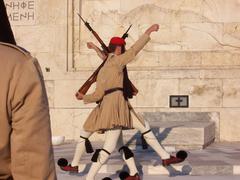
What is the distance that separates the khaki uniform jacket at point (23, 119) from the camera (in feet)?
3.82

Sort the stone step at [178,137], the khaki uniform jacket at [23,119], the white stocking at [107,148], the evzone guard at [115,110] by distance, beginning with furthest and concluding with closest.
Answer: the stone step at [178,137], the evzone guard at [115,110], the white stocking at [107,148], the khaki uniform jacket at [23,119]

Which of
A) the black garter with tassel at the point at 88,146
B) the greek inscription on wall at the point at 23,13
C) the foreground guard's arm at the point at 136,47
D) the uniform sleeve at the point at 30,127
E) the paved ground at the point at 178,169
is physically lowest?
the paved ground at the point at 178,169

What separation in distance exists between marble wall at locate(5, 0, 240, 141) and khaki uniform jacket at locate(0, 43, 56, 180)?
10.1m

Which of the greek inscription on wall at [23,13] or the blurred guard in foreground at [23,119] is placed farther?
the greek inscription on wall at [23,13]

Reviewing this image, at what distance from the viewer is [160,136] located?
9.29m

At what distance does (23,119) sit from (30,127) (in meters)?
0.03

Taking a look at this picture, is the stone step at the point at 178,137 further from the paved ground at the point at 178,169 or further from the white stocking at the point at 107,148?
the white stocking at the point at 107,148

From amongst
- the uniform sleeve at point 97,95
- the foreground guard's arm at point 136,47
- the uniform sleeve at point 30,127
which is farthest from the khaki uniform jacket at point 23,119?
the uniform sleeve at point 97,95

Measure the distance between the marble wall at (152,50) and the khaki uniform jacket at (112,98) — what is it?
5223mm

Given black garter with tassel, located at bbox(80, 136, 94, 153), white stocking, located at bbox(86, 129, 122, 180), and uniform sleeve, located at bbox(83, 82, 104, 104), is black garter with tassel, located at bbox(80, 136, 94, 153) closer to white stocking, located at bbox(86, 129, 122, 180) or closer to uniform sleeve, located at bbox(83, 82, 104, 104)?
white stocking, located at bbox(86, 129, 122, 180)

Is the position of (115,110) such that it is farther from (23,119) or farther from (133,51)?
(23,119)

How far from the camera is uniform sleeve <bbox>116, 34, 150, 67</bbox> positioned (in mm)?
5887

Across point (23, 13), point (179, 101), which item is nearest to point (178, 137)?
point (179, 101)

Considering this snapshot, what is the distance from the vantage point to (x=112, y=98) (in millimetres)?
6012
